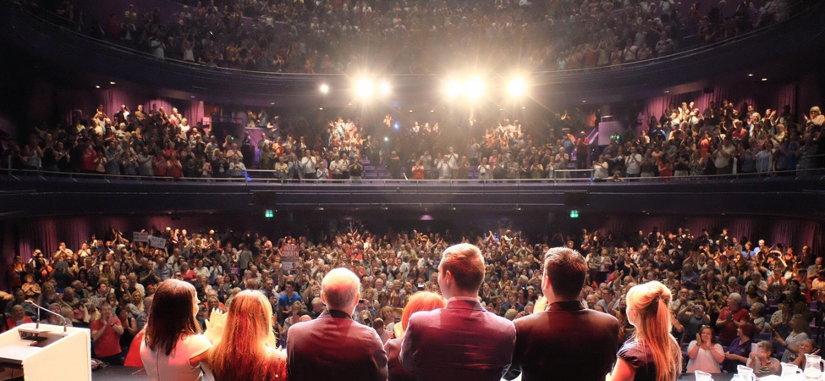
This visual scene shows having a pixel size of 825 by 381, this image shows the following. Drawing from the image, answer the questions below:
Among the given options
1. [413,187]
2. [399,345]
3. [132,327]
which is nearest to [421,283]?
[132,327]

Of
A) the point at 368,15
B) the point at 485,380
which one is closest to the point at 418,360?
the point at 485,380

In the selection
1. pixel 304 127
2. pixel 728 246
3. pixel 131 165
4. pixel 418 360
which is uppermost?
pixel 304 127

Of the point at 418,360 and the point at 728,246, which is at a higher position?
the point at 418,360

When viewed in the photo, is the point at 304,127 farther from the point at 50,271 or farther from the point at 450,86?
the point at 50,271

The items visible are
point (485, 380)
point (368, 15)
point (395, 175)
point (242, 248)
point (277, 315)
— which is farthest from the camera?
point (368, 15)

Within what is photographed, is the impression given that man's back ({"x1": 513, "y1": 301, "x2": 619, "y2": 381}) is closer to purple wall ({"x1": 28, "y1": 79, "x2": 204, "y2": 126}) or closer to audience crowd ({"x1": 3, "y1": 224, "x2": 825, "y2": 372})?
audience crowd ({"x1": 3, "y1": 224, "x2": 825, "y2": 372})

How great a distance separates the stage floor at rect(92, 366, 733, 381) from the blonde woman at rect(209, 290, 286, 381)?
75.1 inches

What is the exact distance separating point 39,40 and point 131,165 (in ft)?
10.9

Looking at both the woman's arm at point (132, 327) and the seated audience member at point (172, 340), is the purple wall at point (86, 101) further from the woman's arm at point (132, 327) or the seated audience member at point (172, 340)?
the seated audience member at point (172, 340)

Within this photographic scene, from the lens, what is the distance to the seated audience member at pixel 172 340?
8.94ft

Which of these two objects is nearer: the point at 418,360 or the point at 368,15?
the point at 418,360

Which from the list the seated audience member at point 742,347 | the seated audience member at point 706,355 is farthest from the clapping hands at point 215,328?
the seated audience member at point 742,347

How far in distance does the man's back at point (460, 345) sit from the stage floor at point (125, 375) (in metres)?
2.30

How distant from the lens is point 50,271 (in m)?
10.4
